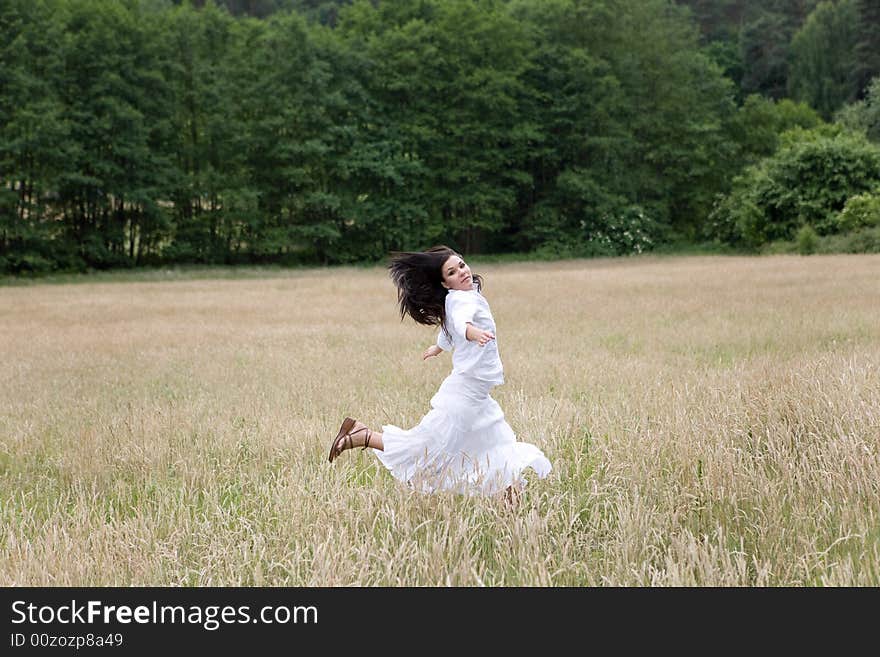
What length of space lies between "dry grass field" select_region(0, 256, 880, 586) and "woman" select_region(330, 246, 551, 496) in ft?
0.53

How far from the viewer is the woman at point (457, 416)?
4.29 meters

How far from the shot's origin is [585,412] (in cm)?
681

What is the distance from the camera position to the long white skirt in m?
4.32

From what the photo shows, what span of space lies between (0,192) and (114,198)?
18.7 ft

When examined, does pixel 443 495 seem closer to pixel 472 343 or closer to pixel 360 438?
pixel 360 438

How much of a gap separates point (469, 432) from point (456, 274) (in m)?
0.84

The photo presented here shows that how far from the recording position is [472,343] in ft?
14.1

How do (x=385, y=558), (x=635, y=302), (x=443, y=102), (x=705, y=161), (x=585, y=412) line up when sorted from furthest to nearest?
1. (x=705, y=161)
2. (x=443, y=102)
3. (x=635, y=302)
4. (x=585, y=412)
5. (x=385, y=558)

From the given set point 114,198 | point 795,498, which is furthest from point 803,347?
point 114,198

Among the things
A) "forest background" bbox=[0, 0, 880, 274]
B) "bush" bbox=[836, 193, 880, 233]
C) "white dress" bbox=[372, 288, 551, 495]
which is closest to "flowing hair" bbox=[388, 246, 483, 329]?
"white dress" bbox=[372, 288, 551, 495]

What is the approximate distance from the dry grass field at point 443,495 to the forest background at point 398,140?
25.0 m

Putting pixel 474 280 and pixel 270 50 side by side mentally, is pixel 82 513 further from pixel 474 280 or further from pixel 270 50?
pixel 270 50

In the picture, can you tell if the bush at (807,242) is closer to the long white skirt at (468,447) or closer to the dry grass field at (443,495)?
the dry grass field at (443,495)

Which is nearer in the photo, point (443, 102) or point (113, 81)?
point (113, 81)
